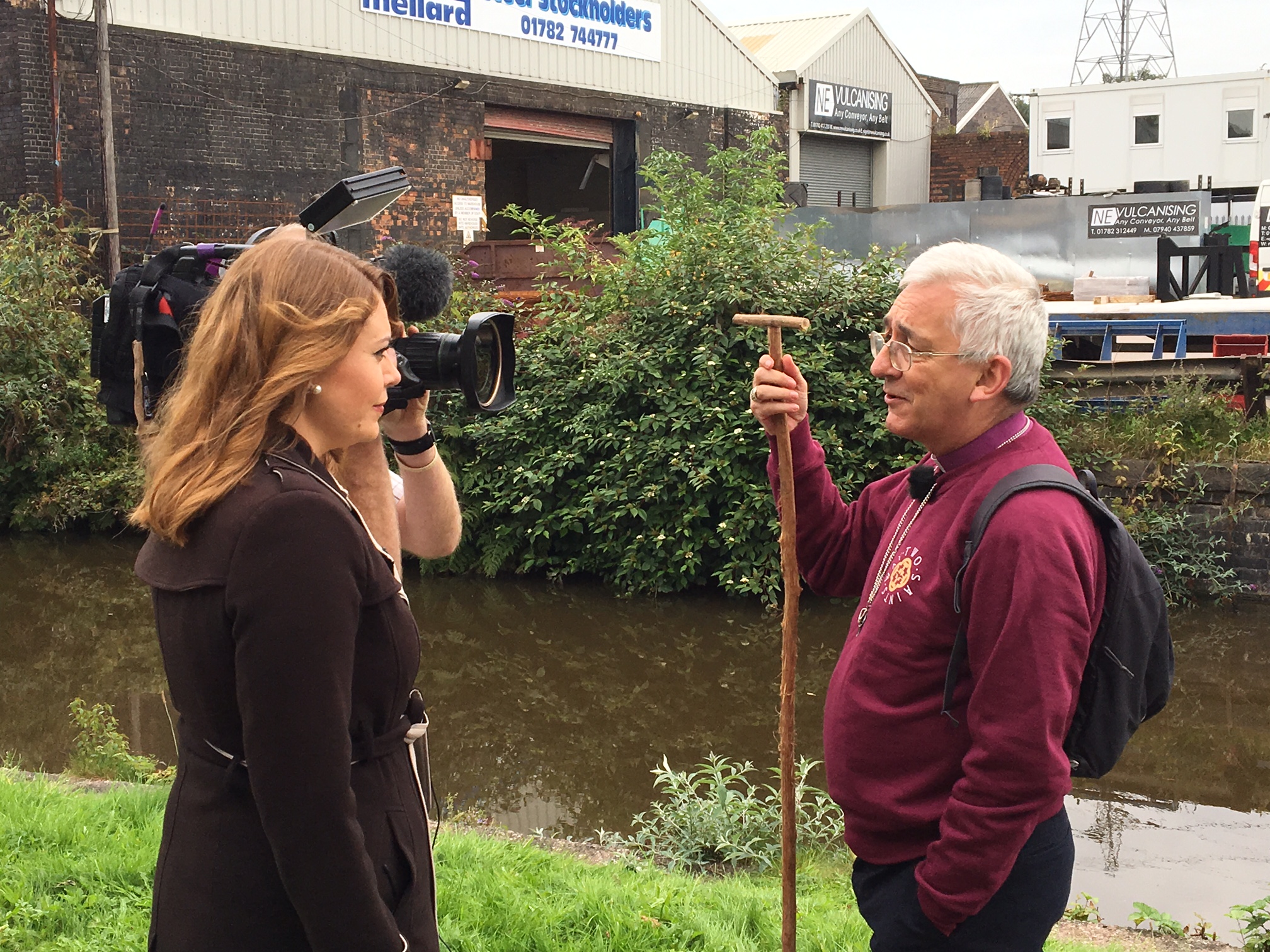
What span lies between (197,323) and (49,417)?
1166 cm

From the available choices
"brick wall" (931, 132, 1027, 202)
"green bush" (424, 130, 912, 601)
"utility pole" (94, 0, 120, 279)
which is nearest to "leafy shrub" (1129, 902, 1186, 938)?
"green bush" (424, 130, 912, 601)

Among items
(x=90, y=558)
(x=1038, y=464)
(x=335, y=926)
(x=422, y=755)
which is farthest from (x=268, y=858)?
(x=90, y=558)

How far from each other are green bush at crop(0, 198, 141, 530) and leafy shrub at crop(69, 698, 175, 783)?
259 inches

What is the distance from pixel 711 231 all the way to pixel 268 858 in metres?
8.94

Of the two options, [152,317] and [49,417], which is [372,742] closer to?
[152,317]

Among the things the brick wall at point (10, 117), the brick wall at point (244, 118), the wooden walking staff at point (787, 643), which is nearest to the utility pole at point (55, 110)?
the brick wall at point (244, 118)

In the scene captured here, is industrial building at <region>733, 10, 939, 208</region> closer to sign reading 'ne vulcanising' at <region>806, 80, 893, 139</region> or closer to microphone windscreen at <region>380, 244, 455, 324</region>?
sign reading 'ne vulcanising' at <region>806, 80, 893, 139</region>

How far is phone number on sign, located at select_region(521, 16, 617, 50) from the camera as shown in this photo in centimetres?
2164

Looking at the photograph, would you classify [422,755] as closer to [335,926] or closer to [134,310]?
[335,926]

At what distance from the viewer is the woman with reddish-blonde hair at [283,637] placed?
1681 millimetres

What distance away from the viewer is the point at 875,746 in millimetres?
2291

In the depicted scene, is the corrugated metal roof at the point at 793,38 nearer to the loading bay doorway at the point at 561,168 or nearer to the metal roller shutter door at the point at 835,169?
the metal roller shutter door at the point at 835,169

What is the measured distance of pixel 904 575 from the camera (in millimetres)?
2322

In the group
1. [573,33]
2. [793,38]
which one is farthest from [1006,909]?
[793,38]
